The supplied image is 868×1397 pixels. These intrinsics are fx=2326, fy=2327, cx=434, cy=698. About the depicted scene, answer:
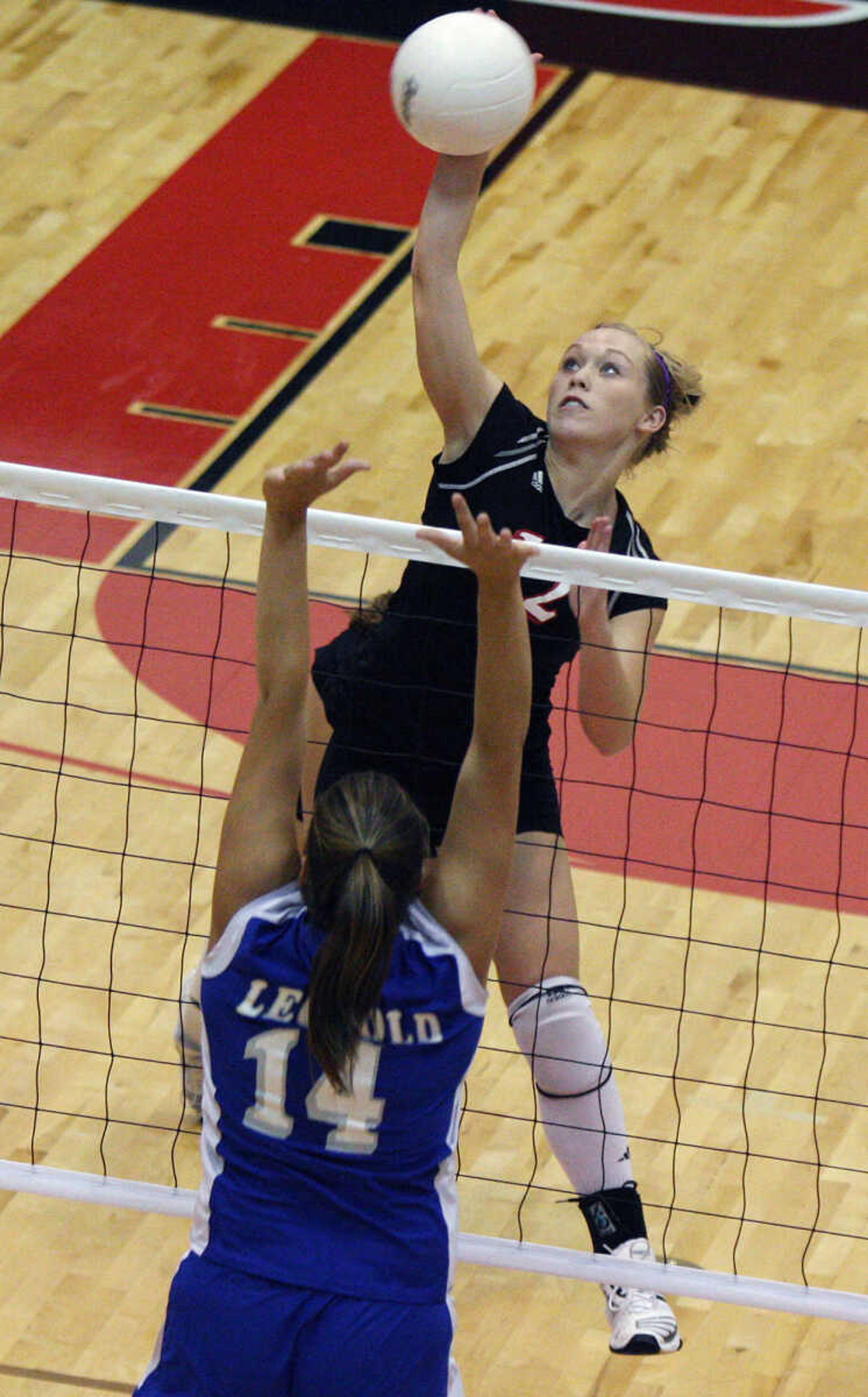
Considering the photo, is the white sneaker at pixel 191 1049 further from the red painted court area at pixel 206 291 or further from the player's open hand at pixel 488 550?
the red painted court area at pixel 206 291

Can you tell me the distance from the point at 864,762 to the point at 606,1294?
7.53 feet

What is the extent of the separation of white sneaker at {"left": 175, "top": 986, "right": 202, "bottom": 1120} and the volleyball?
1916mm

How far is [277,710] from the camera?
136 inches

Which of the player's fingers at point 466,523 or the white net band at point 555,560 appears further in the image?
the white net band at point 555,560

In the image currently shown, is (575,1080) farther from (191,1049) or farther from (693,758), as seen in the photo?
(693,758)

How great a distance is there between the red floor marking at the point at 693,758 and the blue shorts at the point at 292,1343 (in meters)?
2.63

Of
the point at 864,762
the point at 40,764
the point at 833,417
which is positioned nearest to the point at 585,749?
the point at 864,762

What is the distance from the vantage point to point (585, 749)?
6.59m

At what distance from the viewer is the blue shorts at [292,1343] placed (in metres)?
3.20

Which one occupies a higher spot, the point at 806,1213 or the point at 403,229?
the point at 403,229

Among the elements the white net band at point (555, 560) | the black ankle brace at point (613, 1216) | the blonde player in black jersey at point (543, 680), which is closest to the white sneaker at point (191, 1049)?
the blonde player in black jersey at point (543, 680)

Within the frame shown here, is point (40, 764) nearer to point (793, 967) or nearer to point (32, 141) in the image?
point (793, 967)

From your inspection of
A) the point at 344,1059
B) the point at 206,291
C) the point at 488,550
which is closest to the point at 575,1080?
the point at 344,1059

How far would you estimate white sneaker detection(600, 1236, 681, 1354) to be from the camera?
14.7 feet
